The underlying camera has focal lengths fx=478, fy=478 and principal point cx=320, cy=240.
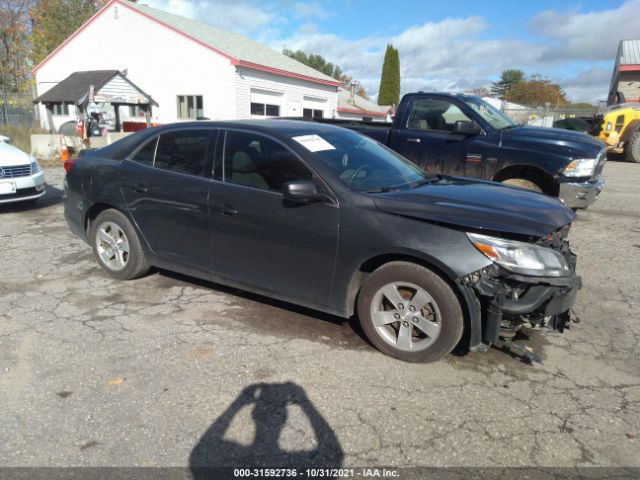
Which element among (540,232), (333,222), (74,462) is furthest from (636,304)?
(74,462)

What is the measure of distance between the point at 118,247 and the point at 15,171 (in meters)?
4.17

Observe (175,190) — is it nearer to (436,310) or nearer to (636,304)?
(436,310)

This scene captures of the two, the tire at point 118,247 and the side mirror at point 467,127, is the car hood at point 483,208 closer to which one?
the tire at point 118,247

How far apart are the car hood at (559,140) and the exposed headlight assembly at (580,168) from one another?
0.07 m

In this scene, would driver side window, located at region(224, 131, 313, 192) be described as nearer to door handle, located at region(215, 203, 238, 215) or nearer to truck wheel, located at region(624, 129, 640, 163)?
door handle, located at region(215, 203, 238, 215)

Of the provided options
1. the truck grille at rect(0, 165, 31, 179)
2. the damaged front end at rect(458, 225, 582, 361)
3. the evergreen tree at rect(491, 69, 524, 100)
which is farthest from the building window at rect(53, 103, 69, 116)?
the evergreen tree at rect(491, 69, 524, 100)

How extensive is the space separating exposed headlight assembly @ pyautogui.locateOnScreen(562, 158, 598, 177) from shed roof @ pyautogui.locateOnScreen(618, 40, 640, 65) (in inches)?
1047

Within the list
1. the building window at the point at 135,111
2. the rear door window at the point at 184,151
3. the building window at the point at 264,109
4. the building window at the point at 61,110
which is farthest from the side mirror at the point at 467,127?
the building window at the point at 61,110

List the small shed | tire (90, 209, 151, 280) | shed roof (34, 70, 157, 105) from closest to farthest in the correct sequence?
tire (90, 209, 151, 280) < the small shed < shed roof (34, 70, 157, 105)

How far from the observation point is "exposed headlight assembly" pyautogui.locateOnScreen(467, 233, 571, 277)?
3.00m

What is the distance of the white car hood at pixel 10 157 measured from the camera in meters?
7.54

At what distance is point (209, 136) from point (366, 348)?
7.35 ft

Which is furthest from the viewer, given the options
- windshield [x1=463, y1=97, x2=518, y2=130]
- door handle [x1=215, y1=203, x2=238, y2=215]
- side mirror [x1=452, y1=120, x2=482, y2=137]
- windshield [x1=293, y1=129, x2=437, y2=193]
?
windshield [x1=463, y1=97, x2=518, y2=130]

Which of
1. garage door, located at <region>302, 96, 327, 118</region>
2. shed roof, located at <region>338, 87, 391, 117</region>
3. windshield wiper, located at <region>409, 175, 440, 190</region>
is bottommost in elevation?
windshield wiper, located at <region>409, 175, 440, 190</region>
